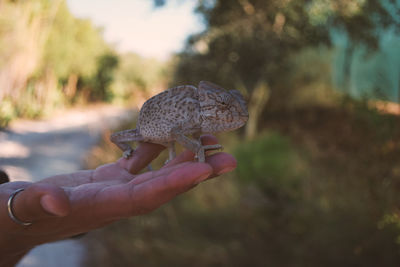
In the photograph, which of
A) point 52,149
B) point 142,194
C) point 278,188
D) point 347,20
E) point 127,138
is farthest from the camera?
point 52,149

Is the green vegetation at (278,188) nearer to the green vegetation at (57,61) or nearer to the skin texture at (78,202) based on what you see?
the skin texture at (78,202)

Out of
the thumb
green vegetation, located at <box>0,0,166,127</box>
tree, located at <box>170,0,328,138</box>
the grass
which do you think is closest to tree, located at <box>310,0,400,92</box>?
tree, located at <box>170,0,328,138</box>

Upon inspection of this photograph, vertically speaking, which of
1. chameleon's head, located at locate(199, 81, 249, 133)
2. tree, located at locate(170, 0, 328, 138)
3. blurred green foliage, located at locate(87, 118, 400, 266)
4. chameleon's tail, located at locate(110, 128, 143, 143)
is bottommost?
blurred green foliage, located at locate(87, 118, 400, 266)

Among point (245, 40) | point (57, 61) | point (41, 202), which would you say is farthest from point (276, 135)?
point (57, 61)

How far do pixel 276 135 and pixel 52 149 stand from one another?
515 centimetres

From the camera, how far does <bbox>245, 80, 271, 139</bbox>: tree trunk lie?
28.3ft

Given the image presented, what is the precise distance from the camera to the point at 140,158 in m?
1.52

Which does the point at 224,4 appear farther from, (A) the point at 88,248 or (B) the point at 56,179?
(B) the point at 56,179

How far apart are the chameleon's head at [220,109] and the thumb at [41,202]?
2.31 feet

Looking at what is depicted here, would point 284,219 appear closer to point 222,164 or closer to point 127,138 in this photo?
point 127,138

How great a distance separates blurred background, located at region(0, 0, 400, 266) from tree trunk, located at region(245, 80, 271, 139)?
55mm

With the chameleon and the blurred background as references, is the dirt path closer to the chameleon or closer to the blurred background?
the blurred background

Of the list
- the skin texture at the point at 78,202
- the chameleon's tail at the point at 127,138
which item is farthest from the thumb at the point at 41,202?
the chameleon's tail at the point at 127,138

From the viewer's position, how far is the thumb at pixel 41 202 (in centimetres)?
76
